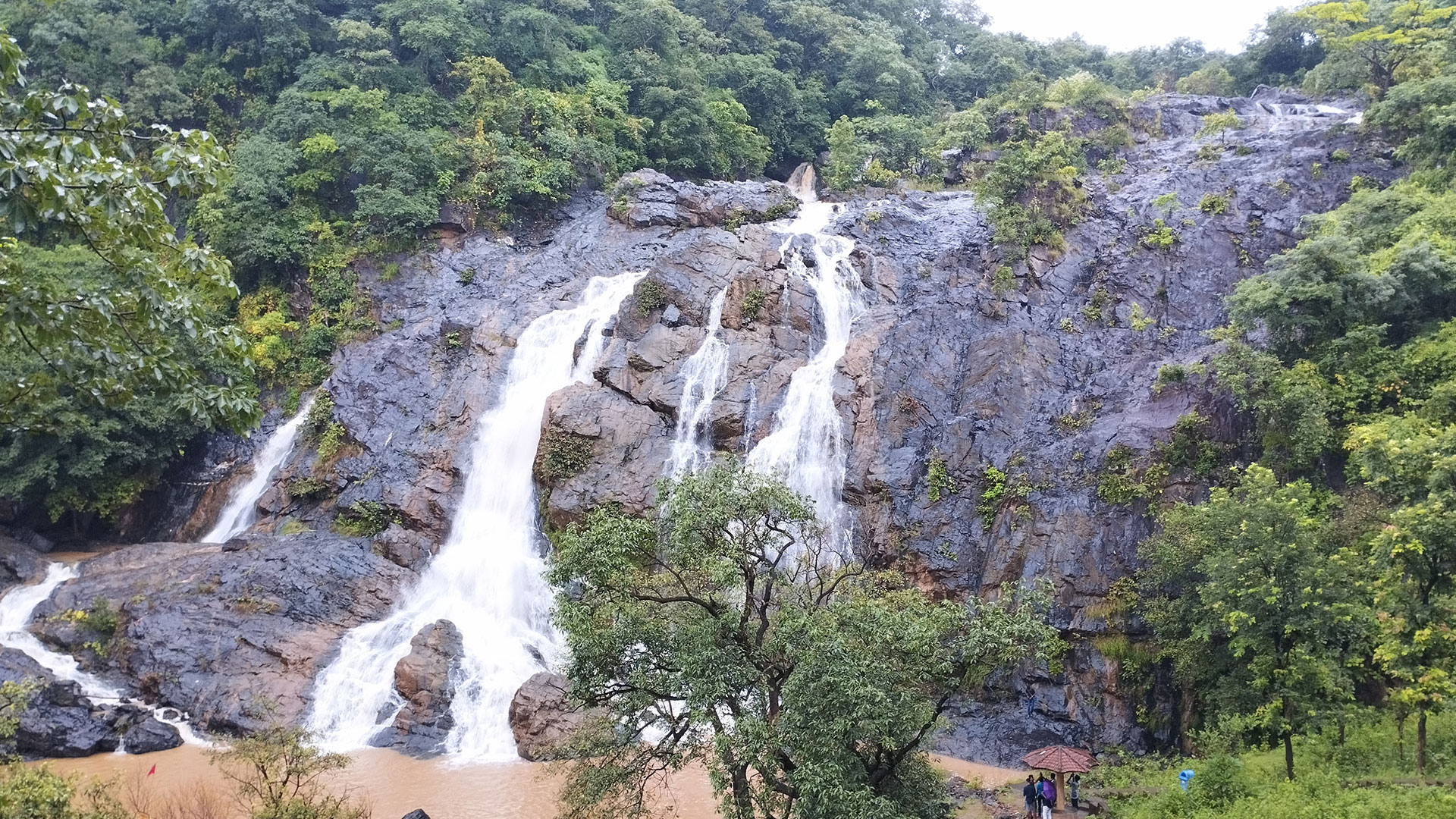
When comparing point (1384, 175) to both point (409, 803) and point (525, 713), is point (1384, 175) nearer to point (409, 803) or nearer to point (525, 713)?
point (525, 713)

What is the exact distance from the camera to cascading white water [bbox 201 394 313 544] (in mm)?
24172

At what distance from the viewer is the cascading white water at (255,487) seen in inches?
952

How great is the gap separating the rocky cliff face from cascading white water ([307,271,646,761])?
579 mm

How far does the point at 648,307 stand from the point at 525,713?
12.3 m

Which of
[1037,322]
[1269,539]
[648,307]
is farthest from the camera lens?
[648,307]

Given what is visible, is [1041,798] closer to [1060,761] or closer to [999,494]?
[1060,761]

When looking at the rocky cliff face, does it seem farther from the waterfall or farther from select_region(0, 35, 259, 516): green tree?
select_region(0, 35, 259, 516): green tree

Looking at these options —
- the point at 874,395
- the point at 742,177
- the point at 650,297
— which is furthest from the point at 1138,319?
the point at 742,177

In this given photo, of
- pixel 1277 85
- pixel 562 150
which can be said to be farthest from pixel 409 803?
pixel 1277 85

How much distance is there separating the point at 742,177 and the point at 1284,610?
98.8 ft

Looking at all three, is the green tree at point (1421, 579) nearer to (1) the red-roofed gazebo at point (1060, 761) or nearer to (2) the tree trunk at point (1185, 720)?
(2) the tree trunk at point (1185, 720)

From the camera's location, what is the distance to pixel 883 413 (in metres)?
21.5

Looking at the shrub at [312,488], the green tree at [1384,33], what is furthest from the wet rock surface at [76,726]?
the green tree at [1384,33]

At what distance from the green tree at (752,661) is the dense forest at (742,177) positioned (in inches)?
176
